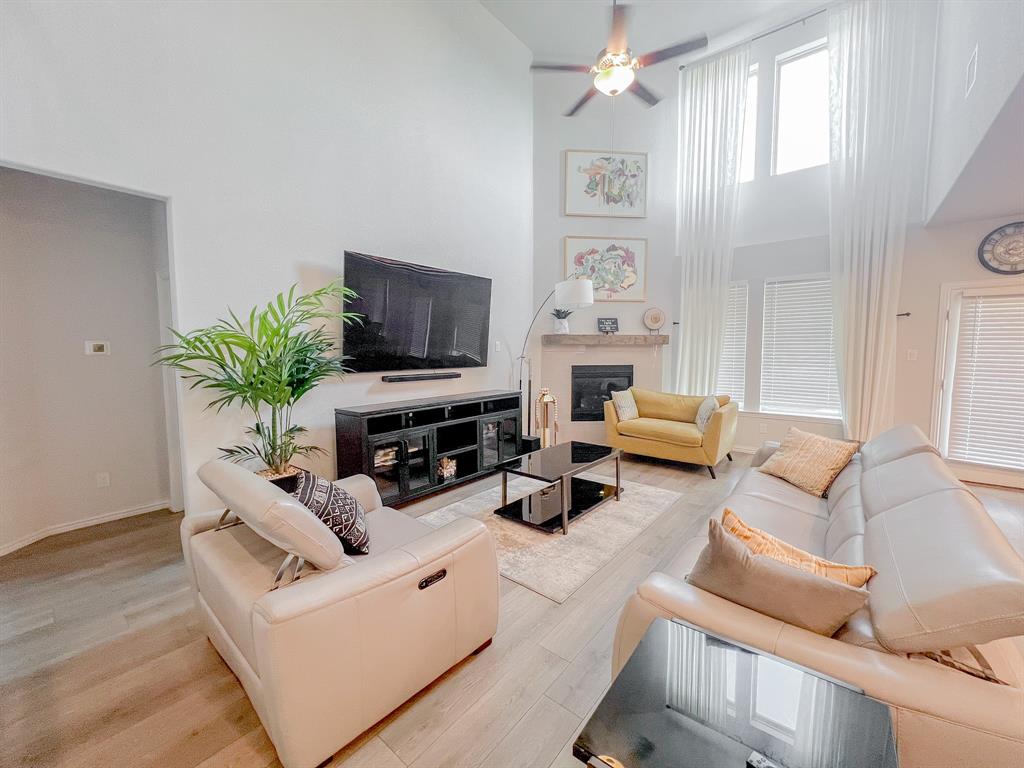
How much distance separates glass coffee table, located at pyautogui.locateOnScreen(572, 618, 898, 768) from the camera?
2.62 feet

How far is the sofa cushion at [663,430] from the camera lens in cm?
422

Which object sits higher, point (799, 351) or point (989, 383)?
point (799, 351)

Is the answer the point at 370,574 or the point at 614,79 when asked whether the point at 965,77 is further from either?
the point at 370,574

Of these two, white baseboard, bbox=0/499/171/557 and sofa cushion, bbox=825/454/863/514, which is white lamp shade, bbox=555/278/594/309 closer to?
sofa cushion, bbox=825/454/863/514

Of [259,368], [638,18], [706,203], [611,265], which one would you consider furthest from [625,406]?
[638,18]

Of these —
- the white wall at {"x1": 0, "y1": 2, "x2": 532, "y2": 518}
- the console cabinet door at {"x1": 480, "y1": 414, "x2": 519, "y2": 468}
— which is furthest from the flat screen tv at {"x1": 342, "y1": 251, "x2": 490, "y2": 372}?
the console cabinet door at {"x1": 480, "y1": 414, "x2": 519, "y2": 468}

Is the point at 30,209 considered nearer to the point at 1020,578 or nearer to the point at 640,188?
the point at 1020,578

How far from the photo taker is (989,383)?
389cm

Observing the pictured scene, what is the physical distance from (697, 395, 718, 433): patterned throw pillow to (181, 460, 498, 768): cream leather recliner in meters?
3.33

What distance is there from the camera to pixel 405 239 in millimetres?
3910

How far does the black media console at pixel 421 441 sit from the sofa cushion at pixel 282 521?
66.6 inches

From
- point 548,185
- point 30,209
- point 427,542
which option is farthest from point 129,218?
point 548,185

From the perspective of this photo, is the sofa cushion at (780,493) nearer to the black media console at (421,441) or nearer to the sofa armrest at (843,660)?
the sofa armrest at (843,660)

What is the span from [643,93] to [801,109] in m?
2.80
